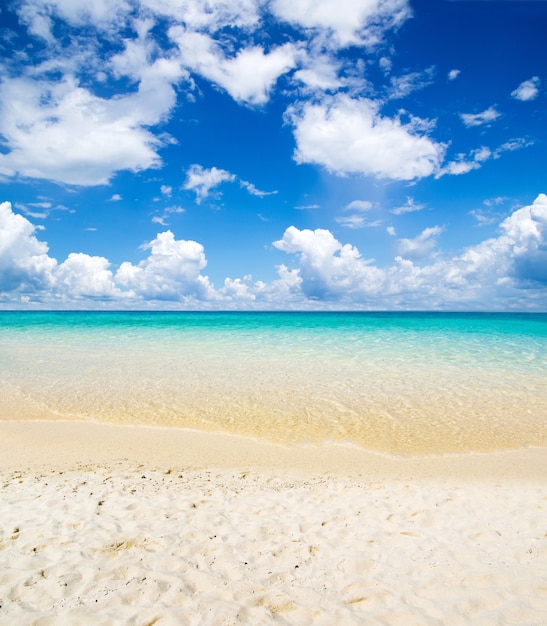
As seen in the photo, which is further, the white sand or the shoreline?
the shoreline

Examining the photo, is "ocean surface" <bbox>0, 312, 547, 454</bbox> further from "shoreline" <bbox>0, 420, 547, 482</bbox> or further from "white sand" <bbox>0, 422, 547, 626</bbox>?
"white sand" <bbox>0, 422, 547, 626</bbox>

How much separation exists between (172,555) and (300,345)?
945 inches

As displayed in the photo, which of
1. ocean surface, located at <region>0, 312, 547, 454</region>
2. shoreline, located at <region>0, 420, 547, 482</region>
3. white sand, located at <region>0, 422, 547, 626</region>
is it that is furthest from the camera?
ocean surface, located at <region>0, 312, 547, 454</region>

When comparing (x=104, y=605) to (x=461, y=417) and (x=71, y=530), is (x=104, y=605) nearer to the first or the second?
(x=71, y=530)

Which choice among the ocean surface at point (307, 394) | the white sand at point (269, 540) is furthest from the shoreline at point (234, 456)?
the ocean surface at point (307, 394)

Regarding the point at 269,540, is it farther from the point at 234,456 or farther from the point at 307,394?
the point at 307,394

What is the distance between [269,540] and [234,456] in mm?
3739

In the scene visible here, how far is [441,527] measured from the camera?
5.72 m

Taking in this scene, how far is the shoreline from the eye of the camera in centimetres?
820

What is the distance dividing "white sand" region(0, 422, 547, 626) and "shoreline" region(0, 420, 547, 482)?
0.21 ft

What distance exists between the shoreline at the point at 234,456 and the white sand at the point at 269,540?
65 millimetres

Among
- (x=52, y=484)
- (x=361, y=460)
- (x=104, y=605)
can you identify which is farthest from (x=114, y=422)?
(x=104, y=605)

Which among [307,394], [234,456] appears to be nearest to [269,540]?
[234,456]

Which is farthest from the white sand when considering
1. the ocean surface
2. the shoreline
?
the ocean surface
